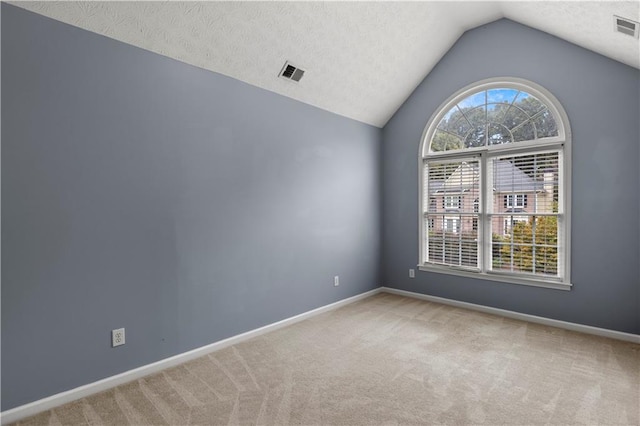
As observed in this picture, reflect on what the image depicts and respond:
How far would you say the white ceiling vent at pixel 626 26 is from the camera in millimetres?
2465

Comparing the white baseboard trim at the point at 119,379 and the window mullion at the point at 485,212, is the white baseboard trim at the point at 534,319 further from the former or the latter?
the white baseboard trim at the point at 119,379

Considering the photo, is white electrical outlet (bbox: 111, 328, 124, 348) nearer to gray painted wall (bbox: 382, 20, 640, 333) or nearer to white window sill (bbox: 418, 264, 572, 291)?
white window sill (bbox: 418, 264, 572, 291)

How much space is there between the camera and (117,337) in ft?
8.02

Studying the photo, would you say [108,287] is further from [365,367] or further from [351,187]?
[351,187]

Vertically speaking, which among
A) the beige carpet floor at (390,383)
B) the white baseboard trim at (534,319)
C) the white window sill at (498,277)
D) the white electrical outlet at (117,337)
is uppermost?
the white window sill at (498,277)

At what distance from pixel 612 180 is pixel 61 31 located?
4.88 m

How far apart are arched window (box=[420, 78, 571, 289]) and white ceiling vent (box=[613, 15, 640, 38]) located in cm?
100

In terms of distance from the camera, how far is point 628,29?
2.57m

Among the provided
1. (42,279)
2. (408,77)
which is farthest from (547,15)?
(42,279)

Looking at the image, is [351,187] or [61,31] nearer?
[61,31]

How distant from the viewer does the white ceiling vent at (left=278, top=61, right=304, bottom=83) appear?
10.9 feet

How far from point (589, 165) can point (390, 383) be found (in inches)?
120

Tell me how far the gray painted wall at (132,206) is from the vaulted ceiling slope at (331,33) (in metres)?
0.14

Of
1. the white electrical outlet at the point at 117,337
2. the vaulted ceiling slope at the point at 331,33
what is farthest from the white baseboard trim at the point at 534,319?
the white electrical outlet at the point at 117,337
